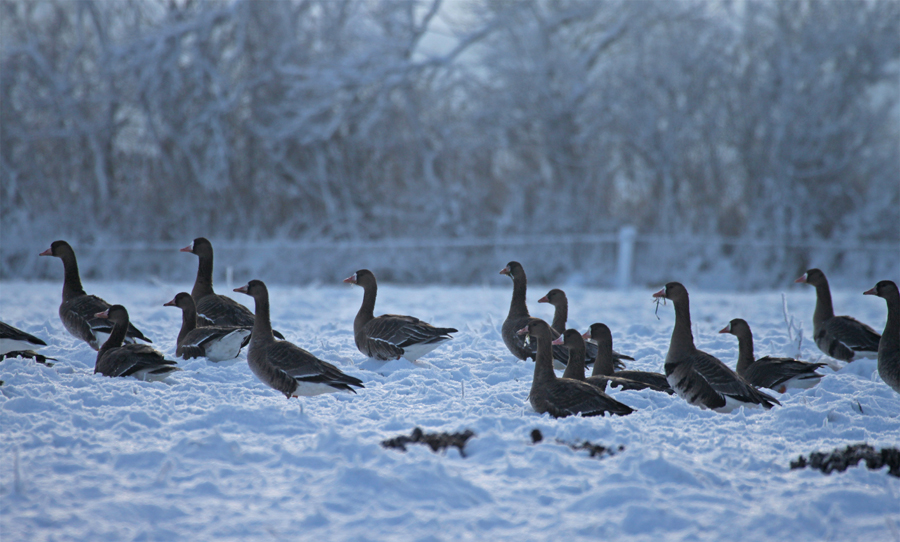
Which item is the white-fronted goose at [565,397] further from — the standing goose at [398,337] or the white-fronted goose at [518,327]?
the standing goose at [398,337]

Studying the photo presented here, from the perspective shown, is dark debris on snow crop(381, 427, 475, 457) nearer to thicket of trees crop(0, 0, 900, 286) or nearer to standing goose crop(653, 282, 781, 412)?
standing goose crop(653, 282, 781, 412)

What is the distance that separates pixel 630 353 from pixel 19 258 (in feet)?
72.8

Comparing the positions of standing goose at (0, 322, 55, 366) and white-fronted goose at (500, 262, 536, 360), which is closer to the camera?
standing goose at (0, 322, 55, 366)

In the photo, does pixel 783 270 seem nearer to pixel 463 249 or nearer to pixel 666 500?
pixel 463 249

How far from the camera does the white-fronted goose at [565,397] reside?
467 centimetres

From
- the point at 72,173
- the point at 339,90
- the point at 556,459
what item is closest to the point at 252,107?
the point at 339,90

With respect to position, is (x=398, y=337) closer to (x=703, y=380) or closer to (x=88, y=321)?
(x=703, y=380)

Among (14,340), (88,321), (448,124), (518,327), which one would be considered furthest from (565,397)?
(448,124)

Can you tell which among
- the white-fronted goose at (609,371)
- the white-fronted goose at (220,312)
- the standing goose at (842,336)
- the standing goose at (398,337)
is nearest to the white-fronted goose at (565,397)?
the white-fronted goose at (609,371)

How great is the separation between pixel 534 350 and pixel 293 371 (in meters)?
2.38

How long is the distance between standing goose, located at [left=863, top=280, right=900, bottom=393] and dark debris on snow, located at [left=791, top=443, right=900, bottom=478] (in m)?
1.67

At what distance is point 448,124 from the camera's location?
23.7m

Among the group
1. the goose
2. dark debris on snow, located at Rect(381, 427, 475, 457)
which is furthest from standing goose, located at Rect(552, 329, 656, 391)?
dark debris on snow, located at Rect(381, 427, 475, 457)

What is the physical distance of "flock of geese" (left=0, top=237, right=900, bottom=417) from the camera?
507 cm
